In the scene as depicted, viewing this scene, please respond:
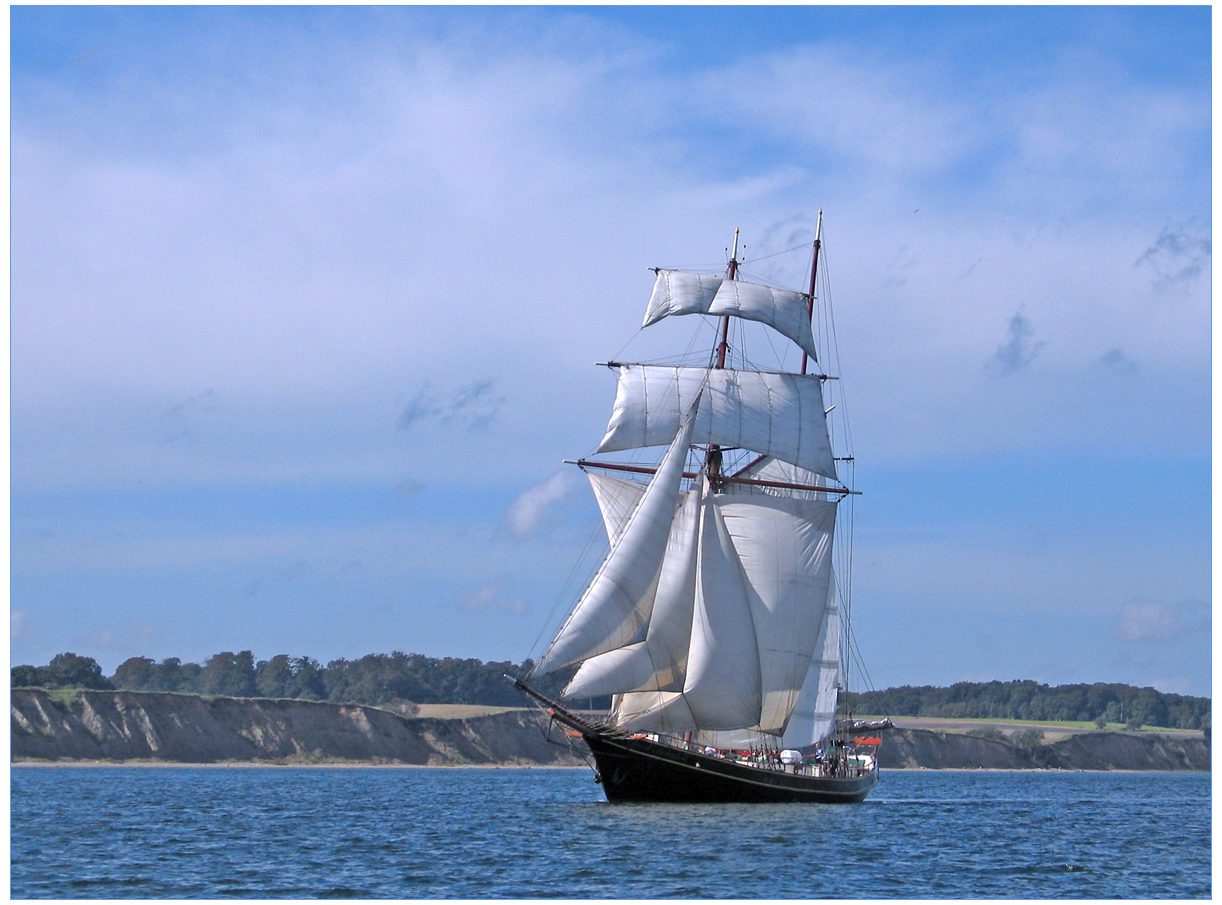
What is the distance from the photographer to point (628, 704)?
67625 mm

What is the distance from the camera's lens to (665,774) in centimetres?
6525

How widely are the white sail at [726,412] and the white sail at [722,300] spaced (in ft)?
8.85

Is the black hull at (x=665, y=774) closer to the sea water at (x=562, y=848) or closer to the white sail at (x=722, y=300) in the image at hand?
the sea water at (x=562, y=848)

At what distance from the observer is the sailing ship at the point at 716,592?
63.5m

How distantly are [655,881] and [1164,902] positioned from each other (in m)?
13.4

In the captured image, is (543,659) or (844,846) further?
(543,659)

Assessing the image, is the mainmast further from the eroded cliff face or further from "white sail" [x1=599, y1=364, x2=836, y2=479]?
→ the eroded cliff face

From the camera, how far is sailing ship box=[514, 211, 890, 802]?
63.5 m

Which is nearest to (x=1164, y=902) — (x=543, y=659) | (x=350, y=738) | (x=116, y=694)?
(x=543, y=659)

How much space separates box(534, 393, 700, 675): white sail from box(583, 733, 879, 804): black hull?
15.6ft

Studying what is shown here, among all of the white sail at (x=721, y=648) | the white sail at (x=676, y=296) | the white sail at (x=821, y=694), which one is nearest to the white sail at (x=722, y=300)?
the white sail at (x=676, y=296)

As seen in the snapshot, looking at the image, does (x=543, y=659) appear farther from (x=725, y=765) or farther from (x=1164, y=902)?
(x=1164, y=902)

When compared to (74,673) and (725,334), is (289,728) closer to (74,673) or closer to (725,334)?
(74,673)

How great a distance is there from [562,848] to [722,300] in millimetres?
33263
